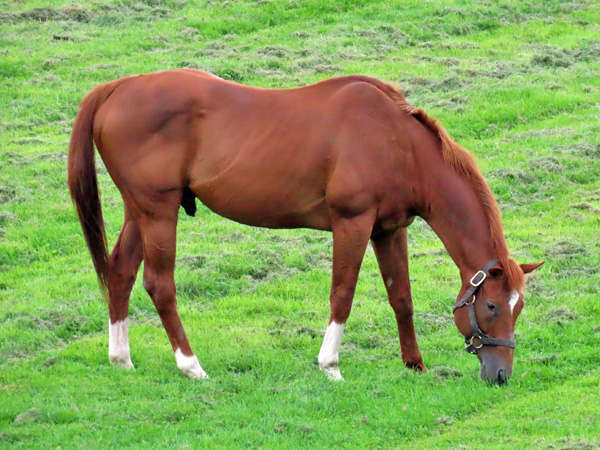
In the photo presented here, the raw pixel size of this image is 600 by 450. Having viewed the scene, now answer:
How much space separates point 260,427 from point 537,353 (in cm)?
263

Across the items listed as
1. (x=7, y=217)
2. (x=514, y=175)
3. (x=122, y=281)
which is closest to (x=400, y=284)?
(x=122, y=281)

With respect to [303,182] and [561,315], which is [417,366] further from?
[303,182]

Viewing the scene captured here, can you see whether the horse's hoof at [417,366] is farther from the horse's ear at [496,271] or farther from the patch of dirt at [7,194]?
the patch of dirt at [7,194]

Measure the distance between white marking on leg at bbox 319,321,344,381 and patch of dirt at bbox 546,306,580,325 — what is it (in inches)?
86.3

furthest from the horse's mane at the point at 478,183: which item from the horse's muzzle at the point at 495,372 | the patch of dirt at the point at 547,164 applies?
the patch of dirt at the point at 547,164

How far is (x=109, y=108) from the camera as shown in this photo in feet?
22.6

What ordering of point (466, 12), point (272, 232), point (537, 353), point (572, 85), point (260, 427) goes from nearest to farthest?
point (260, 427) < point (537, 353) < point (272, 232) < point (572, 85) < point (466, 12)

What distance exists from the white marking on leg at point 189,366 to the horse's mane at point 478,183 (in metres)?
2.47

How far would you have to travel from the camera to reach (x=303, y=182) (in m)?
6.64

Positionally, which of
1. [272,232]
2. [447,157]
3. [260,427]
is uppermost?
[447,157]

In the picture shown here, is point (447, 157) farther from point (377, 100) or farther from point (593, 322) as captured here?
point (593, 322)

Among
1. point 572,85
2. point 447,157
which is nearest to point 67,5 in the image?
point 572,85

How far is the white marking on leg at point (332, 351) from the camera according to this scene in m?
6.61

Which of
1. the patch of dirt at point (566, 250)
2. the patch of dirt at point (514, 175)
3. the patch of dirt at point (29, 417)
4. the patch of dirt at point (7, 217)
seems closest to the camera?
the patch of dirt at point (29, 417)
